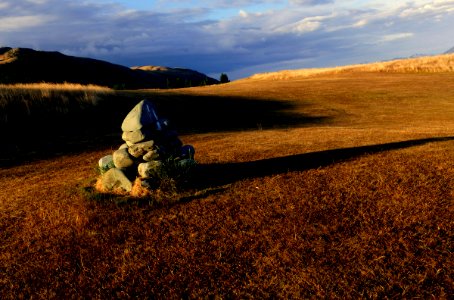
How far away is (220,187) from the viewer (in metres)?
10.9

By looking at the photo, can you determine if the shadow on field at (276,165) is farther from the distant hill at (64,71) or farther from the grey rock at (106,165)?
the distant hill at (64,71)

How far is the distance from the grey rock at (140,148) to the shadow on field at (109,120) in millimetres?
8466

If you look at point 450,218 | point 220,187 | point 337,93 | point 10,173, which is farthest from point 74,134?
point 337,93

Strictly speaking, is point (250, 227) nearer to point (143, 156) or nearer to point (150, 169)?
point (150, 169)

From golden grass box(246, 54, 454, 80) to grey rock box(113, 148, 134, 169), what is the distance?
201ft

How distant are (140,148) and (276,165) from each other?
15.9ft

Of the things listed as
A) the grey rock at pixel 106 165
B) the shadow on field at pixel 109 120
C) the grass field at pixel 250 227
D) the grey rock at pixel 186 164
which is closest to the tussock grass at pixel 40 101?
the shadow on field at pixel 109 120

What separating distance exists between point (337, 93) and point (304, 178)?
32909 mm

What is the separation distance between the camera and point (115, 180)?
427 inches

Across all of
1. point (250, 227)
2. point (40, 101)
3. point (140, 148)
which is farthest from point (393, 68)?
point (250, 227)

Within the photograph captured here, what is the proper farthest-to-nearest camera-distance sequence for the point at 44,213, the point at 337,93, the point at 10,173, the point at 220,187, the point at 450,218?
the point at 337,93
the point at 10,173
the point at 220,187
the point at 44,213
the point at 450,218

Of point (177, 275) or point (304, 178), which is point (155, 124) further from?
point (177, 275)

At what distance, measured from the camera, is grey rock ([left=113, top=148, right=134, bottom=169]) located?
1127cm

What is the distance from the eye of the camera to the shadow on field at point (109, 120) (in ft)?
64.2
